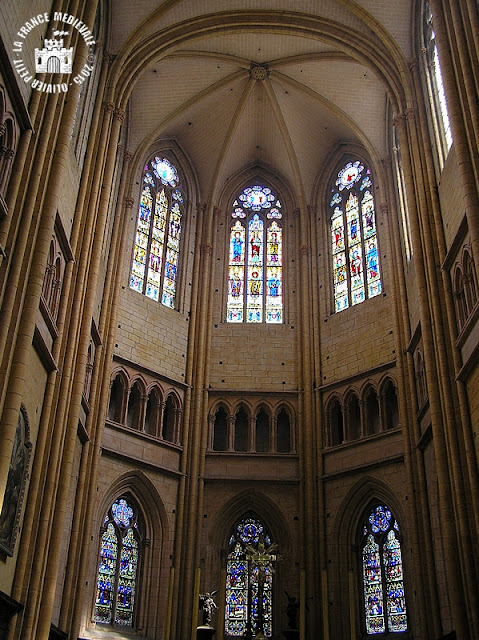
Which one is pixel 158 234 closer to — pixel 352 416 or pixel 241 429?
pixel 241 429

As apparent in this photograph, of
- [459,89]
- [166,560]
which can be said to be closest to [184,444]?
[166,560]

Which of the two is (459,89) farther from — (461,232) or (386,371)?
(386,371)

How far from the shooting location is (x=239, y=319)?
2117 centimetres

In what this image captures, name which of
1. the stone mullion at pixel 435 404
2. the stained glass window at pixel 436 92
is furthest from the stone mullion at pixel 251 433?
the stained glass window at pixel 436 92

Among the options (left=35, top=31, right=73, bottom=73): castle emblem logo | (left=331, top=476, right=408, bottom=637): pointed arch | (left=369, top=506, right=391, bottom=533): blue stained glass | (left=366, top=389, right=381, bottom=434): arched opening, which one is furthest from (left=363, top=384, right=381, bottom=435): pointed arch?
(left=35, top=31, right=73, bottom=73): castle emblem logo

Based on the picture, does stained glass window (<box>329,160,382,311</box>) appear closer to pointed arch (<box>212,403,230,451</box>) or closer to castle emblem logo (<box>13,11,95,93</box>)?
pointed arch (<box>212,403,230,451</box>)

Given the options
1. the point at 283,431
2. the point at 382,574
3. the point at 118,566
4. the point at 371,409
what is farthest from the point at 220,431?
the point at 382,574

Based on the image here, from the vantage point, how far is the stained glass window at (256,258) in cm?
2139

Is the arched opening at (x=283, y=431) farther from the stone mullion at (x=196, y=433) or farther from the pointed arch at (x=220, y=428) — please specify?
the stone mullion at (x=196, y=433)

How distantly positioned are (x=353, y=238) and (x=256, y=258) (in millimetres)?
2884

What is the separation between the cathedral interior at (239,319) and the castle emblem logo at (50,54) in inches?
2.2

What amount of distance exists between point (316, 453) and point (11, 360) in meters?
10.2

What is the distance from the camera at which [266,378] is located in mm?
20078

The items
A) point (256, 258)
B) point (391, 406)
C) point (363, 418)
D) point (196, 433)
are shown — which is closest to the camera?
point (391, 406)
